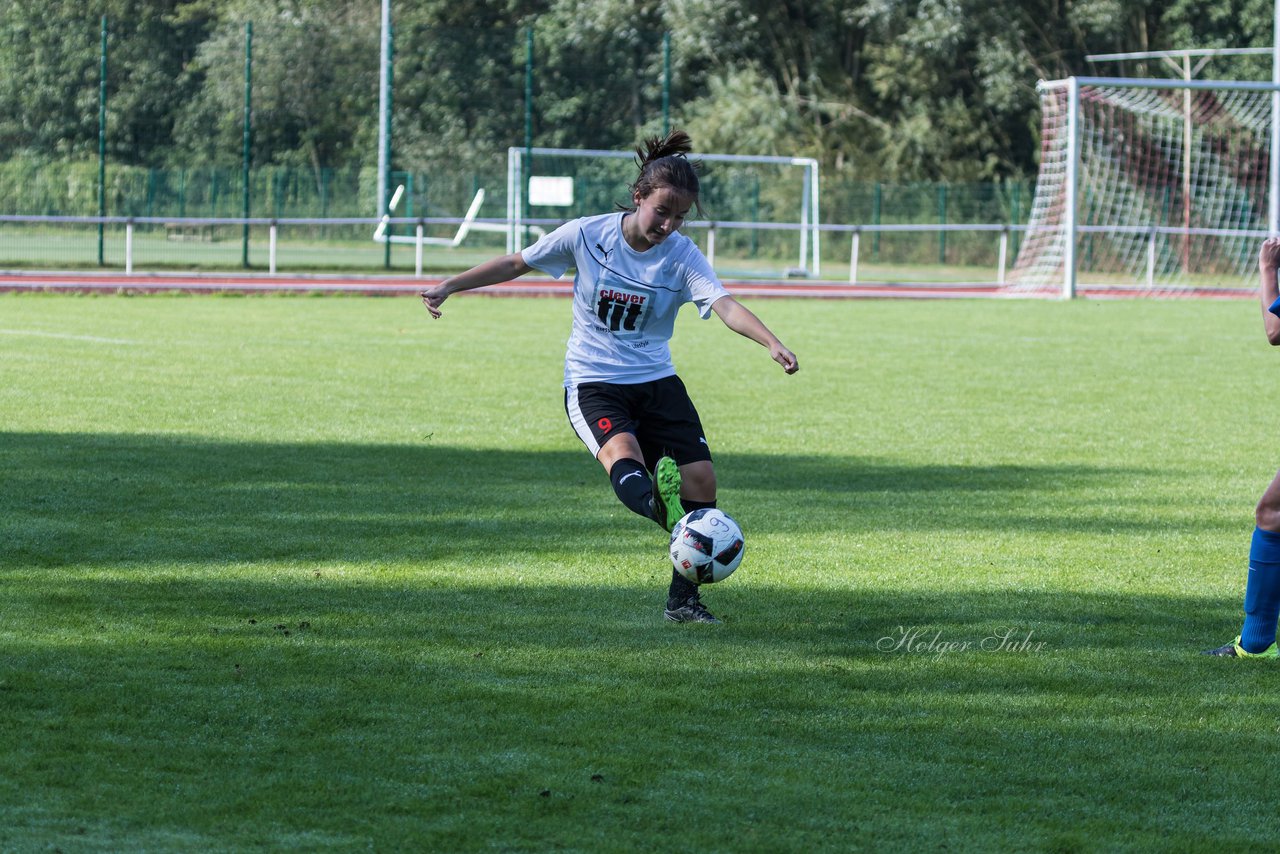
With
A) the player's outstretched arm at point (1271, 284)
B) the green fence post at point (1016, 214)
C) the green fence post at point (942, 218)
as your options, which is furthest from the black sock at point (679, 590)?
the green fence post at point (1016, 214)

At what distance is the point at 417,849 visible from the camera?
361cm

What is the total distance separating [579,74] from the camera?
34.7 meters

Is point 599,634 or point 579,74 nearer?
point 599,634

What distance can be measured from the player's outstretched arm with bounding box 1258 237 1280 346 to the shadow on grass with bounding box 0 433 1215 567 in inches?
96.5

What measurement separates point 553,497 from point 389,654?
10.7 ft

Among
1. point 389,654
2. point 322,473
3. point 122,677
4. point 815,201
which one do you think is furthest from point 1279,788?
point 815,201

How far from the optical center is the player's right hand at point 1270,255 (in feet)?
17.7

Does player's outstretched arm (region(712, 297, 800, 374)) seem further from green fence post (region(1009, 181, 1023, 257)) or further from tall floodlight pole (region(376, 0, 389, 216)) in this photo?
green fence post (region(1009, 181, 1023, 257))

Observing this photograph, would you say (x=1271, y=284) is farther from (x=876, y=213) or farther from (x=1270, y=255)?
(x=876, y=213)

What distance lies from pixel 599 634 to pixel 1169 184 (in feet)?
103

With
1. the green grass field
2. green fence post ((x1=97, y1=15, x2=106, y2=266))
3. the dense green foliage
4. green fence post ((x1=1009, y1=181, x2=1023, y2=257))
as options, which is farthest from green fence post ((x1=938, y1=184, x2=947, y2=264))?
the green grass field

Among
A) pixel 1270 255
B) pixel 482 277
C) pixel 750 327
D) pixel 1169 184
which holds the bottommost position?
pixel 750 327

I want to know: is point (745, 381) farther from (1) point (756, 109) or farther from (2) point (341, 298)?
(1) point (756, 109)

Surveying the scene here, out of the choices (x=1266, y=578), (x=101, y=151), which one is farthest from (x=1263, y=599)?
(x=101, y=151)
